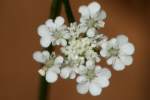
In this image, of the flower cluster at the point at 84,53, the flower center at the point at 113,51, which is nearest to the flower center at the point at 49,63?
the flower cluster at the point at 84,53

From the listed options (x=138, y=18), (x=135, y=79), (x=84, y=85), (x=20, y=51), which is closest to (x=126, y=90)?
(x=135, y=79)

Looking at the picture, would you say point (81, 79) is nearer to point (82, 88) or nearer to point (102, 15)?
point (82, 88)

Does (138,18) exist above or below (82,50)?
above

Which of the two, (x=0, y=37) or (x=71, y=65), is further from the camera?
(x=0, y=37)

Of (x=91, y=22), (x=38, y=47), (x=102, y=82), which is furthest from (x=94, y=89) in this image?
(x=38, y=47)

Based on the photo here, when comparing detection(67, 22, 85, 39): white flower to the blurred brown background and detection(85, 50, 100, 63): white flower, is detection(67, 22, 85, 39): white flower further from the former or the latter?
the blurred brown background

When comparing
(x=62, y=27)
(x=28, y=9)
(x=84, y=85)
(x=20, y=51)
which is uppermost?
(x=28, y=9)

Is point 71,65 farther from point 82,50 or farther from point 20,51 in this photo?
point 20,51

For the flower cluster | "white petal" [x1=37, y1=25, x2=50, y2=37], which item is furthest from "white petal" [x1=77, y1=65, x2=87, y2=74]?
"white petal" [x1=37, y1=25, x2=50, y2=37]

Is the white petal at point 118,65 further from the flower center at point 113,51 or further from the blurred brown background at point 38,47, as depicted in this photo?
the blurred brown background at point 38,47
